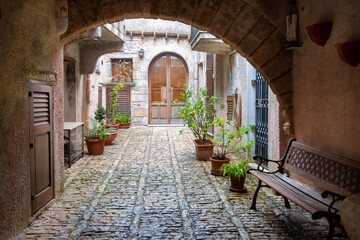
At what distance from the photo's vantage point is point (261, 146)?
648 cm

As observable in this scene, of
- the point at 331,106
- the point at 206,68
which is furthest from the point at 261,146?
the point at 206,68

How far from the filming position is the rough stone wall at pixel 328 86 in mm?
3037

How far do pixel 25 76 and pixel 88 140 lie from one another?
14.1ft

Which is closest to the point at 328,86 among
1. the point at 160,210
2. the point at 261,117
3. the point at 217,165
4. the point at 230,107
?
the point at 160,210

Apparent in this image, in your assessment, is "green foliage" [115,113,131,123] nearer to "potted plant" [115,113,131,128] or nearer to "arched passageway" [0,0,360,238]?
"potted plant" [115,113,131,128]

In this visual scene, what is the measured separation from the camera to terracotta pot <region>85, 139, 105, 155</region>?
25.0ft

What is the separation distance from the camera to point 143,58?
1458cm

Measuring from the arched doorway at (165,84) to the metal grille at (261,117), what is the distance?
8.49 metres

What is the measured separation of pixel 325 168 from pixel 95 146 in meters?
5.62

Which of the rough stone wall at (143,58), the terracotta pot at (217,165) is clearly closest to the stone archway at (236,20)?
the terracotta pot at (217,165)

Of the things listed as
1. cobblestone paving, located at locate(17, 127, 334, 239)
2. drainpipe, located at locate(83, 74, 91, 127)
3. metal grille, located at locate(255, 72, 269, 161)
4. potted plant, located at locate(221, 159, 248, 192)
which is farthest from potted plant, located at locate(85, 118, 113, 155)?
potted plant, located at locate(221, 159, 248, 192)

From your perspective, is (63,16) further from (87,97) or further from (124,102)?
(124,102)

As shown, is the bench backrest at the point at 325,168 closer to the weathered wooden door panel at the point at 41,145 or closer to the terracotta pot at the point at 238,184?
the terracotta pot at the point at 238,184

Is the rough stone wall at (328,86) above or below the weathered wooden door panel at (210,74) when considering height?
below
